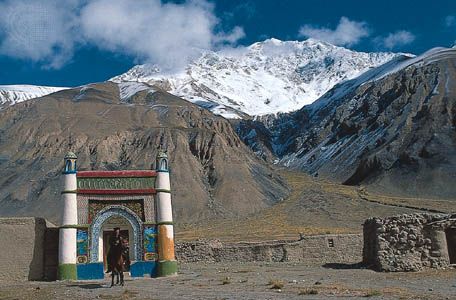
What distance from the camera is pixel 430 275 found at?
2016 cm

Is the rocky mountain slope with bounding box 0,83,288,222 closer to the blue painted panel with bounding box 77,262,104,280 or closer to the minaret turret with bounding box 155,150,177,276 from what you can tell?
the blue painted panel with bounding box 77,262,104,280

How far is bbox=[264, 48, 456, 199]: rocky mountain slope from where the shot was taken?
313 feet

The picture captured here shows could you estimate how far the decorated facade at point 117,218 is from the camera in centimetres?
2472

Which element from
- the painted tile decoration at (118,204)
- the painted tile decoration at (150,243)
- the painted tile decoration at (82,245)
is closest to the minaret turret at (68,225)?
the painted tile decoration at (82,245)

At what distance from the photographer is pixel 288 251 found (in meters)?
33.3

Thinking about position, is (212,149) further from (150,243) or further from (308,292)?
(308,292)

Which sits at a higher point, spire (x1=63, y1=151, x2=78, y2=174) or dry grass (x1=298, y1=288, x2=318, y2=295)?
spire (x1=63, y1=151, x2=78, y2=174)

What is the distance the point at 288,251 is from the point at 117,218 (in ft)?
37.3

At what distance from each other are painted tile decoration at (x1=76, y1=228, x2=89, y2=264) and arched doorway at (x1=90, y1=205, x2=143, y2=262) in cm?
20

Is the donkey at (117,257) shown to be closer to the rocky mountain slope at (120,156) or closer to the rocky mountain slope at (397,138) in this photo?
the rocky mountain slope at (120,156)

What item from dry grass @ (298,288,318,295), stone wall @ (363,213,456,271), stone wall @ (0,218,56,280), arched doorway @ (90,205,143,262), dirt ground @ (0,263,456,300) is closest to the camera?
dirt ground @ (0,263,456,300)

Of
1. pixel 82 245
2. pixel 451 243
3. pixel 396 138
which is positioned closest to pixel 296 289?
pixel 82 245

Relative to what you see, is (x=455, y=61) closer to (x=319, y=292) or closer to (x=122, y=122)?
(x=122, y=122)

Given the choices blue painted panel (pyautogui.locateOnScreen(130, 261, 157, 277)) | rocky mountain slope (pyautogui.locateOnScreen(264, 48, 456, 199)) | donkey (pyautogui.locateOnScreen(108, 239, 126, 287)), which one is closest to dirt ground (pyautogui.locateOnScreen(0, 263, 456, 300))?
donkey (pyautogui.locateOnScreen(108, 239, 126, 287))
